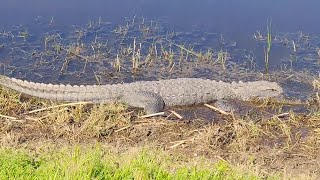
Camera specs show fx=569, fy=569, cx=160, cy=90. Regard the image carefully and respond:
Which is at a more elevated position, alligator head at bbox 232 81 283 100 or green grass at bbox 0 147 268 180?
green grass at bbox 0 147 268 180

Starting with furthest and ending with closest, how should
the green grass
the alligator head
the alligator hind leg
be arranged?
1. the alligator head
2. the alligator hind leg
3. the green grass

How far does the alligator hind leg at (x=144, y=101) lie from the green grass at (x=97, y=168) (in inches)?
92.7

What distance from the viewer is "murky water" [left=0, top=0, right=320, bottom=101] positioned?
29.9ft

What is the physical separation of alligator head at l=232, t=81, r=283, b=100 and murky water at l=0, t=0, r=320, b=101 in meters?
0.90

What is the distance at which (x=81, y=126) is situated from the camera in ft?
21.0

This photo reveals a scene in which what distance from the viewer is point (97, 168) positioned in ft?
14.9

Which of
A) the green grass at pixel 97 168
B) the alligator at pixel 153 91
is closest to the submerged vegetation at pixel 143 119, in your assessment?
the green grass at pixel 97 168

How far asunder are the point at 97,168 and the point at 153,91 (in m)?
3.43

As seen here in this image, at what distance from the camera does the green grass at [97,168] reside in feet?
14.3

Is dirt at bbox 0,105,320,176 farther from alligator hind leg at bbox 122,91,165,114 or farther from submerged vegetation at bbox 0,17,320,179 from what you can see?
alligator hind leg at bbox 122,91,165,114

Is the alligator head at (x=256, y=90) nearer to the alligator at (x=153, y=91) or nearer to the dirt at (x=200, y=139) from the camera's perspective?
the alligator at (x=153, y=91)

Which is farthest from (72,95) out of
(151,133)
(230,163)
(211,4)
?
(211,4)

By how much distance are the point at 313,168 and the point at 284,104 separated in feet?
7.35

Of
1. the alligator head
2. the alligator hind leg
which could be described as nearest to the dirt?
the alligator hind leg
